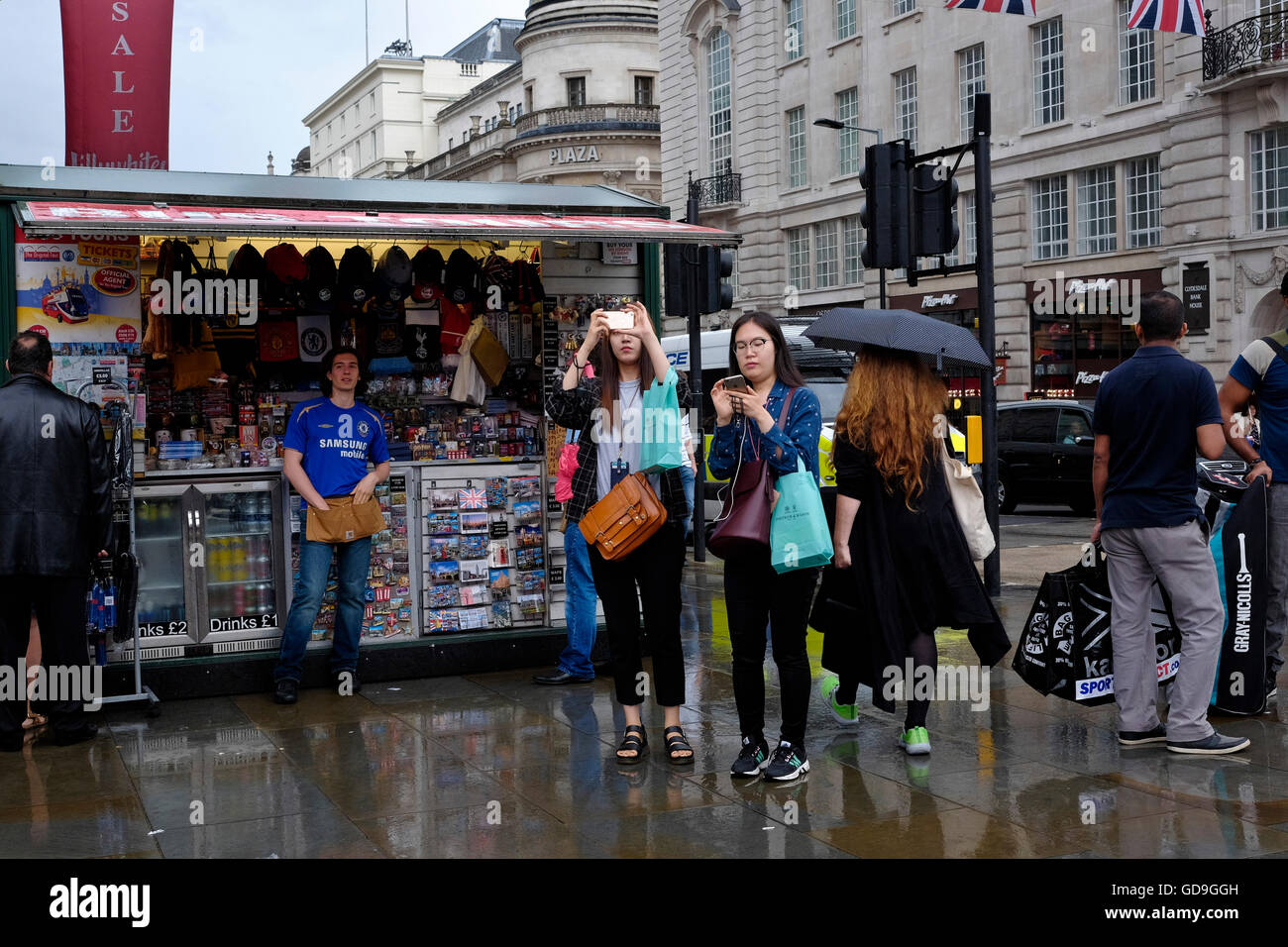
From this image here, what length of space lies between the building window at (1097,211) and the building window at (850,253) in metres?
7.16

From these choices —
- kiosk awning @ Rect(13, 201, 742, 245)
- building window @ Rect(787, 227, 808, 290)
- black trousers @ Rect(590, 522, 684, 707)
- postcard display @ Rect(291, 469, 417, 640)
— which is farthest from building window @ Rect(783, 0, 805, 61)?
black trousers @ Rect(590, 522, 684, 707)

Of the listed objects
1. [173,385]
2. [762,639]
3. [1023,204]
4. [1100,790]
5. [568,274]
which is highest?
[1023,204]

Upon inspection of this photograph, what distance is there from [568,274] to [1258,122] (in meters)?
22.6

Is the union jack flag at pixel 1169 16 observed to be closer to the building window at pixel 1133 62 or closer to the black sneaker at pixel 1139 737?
the black sneaker at pixel 1139 737

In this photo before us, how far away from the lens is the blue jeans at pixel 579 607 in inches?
314

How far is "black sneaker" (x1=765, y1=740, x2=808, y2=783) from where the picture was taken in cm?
575

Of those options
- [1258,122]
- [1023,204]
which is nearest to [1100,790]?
[1258,122]

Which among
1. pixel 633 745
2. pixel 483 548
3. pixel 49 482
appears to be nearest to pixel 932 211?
pixel 483 548

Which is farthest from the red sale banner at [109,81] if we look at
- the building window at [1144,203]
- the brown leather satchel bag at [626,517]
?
the building window at [1144,203]

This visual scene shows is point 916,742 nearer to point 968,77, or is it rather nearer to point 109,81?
point 109,81

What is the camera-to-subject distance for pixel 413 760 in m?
6.31

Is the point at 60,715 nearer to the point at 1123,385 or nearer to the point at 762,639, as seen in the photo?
the point at 762,639
